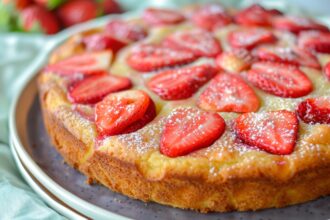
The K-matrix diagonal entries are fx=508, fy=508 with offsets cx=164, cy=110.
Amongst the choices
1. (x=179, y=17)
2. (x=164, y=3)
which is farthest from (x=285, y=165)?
(x=164, y=3)

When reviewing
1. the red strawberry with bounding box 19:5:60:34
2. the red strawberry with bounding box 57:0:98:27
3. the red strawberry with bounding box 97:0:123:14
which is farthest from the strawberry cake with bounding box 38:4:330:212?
the red strawberry with bounding box 97:0:123:14

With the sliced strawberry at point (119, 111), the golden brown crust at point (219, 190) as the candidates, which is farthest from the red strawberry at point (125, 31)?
the golden brown crust at point (219, 190)

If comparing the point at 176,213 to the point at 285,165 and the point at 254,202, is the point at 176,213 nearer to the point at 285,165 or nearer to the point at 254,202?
the point at 254,202

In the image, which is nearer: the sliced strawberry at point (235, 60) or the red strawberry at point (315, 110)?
the red strawberry at point (315, 110)

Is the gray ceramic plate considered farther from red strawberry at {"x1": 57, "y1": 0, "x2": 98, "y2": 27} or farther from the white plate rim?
red strawberry at {"x1": 57, "y1": 0, "x2": 98, "y2": 27}

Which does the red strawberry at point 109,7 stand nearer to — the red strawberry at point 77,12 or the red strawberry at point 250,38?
the red strawberry at point 77,12
